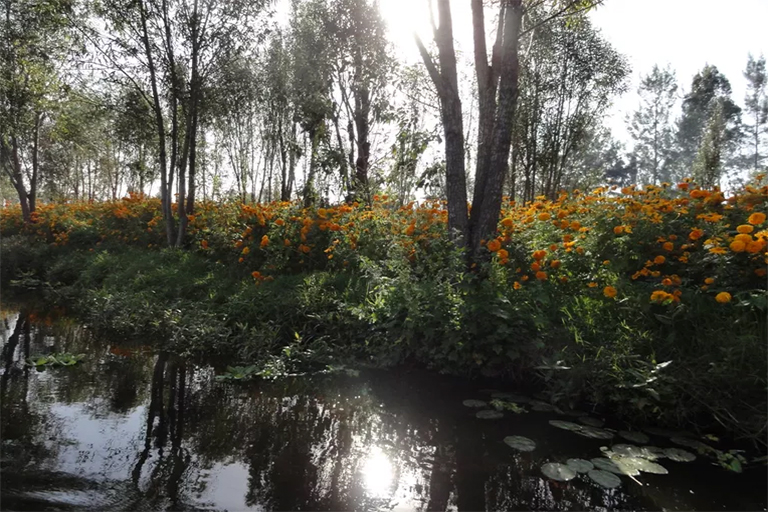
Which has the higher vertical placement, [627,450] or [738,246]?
[738,246]

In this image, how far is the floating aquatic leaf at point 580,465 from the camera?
260cm

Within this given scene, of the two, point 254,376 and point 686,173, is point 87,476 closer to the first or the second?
point 254,376

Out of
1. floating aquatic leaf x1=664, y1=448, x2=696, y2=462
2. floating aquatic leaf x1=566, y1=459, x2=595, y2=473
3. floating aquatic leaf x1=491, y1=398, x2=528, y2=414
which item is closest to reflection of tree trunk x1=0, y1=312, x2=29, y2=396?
floating aquatic leaf x1=491, y1=398, x2=528, y2=414

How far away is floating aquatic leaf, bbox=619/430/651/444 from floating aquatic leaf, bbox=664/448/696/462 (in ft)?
0.46

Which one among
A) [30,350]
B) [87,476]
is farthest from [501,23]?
[30,350]

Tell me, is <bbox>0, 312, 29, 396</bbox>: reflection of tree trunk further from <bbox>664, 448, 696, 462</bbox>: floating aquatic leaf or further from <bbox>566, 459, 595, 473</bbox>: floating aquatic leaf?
<bbox>664, 448, 696, 462</bbox>: floating aquatic leaf

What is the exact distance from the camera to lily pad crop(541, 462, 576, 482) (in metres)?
2.54

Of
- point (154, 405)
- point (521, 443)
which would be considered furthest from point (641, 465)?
point (154, 405)

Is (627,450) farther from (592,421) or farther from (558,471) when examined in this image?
(558,471)

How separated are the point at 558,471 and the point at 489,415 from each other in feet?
2.43

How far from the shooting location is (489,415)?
3303 millimetres

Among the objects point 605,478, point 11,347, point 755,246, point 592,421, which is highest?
point 755,246

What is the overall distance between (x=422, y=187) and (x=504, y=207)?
4.89ft

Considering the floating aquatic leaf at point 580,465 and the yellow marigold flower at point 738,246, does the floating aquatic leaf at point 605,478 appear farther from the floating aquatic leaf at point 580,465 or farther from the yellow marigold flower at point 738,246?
the yellow marigold flower at point 738,246
